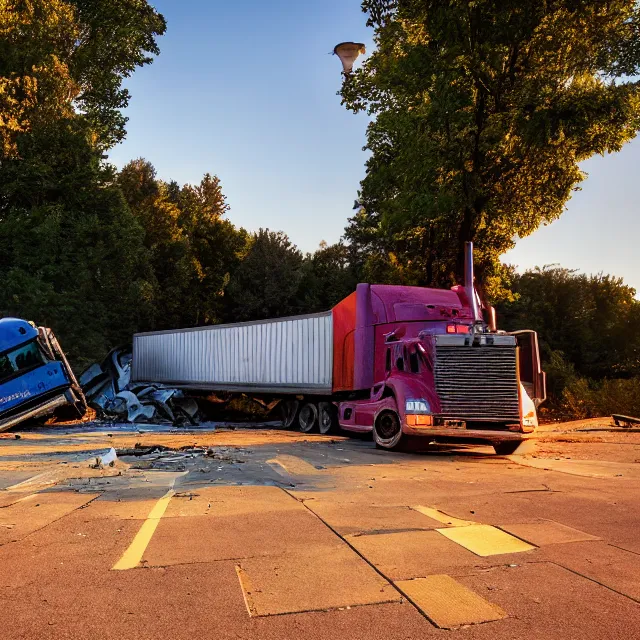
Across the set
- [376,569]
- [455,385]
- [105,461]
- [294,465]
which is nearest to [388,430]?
[455,385]

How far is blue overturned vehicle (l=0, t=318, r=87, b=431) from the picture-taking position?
16.9 meters

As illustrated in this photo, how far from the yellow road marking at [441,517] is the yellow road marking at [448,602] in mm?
1625

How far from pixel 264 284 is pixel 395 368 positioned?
35372 millimetres

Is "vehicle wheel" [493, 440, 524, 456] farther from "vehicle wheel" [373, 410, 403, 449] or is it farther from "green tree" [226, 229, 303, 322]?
"green tree" [226, 229, 303, 322]

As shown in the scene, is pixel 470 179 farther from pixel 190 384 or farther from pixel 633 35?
pixel 190 384

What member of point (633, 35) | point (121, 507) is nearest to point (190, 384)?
point (121, 507)

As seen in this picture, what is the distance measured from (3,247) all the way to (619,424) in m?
25.7

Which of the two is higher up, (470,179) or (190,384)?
(470,179)

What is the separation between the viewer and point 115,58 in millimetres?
34031

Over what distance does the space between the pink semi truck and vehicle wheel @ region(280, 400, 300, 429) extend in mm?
35

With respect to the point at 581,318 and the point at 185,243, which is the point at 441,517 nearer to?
the point at 581,318

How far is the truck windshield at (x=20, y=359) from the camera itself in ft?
56.2

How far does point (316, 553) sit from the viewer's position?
4.85m

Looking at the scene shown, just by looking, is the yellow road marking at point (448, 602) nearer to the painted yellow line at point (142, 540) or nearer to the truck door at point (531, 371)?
the painted yellow line at point (142, 540)
